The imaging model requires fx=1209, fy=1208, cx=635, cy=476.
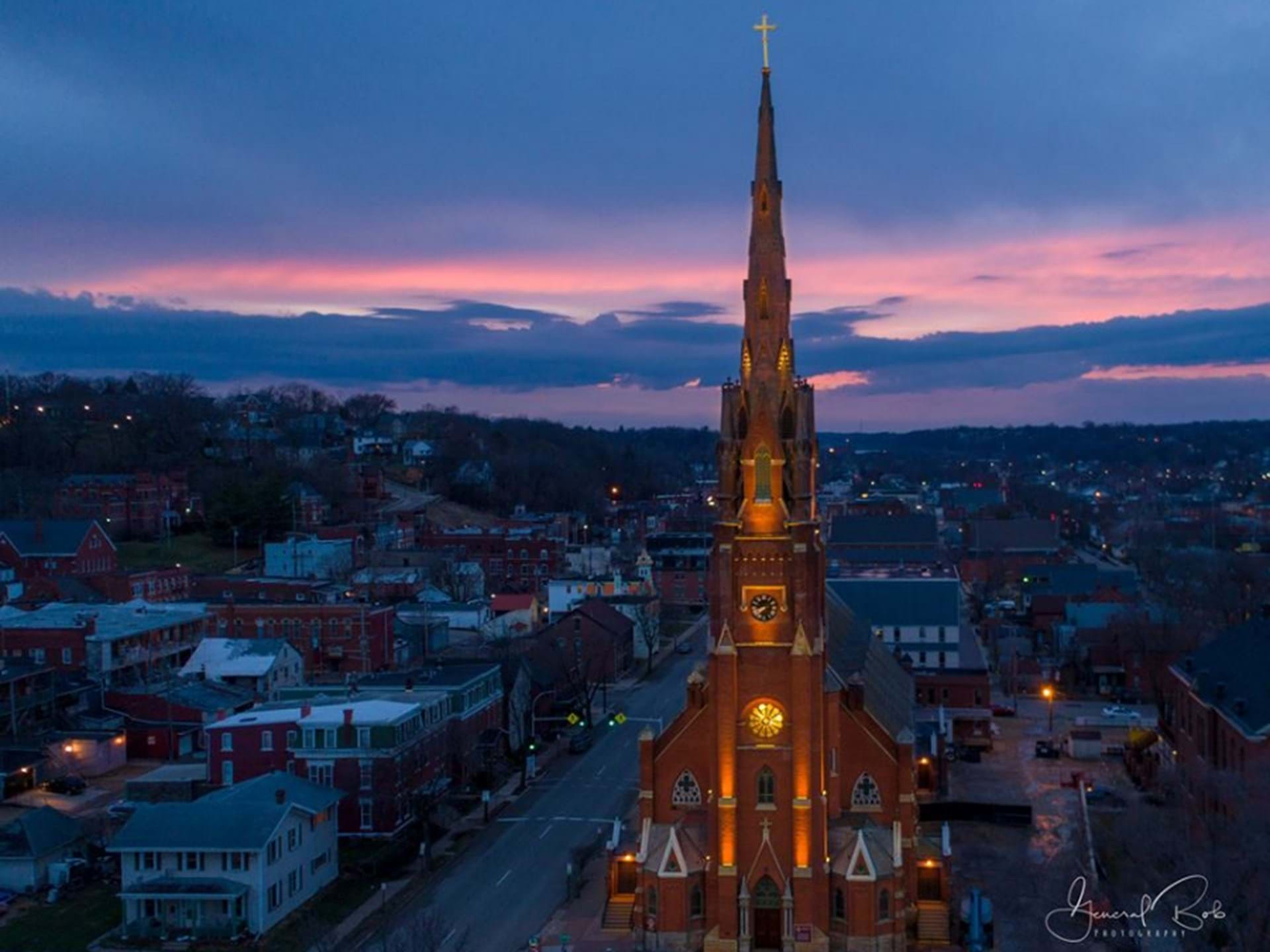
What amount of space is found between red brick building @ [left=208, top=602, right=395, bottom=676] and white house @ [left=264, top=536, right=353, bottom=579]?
2654 cm

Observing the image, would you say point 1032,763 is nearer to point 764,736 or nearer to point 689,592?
point 764,736

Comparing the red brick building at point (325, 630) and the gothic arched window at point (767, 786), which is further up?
the gothic arched window at point (767, 786)

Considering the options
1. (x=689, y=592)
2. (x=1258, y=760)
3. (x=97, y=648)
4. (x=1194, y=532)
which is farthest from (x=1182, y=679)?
(x=1194, y=532)

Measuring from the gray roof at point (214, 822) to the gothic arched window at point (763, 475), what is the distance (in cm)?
1648

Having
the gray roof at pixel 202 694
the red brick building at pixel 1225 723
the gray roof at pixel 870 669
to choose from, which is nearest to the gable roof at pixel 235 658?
the gray roof at pixel 202 694

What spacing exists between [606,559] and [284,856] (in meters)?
82.8

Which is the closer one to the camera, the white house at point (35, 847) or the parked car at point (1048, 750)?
the white house at point (35, 847)

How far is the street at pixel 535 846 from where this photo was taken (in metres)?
34.9

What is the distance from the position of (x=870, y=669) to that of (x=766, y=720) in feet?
33.8

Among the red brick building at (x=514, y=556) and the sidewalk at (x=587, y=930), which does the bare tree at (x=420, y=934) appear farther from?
the red brick building at (x=514, y=556)

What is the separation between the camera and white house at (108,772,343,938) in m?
33.6

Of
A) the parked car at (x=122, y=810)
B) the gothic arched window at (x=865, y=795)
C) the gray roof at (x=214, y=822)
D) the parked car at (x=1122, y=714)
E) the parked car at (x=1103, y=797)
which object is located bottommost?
the parked car at (x=1122, y=714)

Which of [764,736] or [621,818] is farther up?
[764,736]

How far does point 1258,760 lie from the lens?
37.1 m
